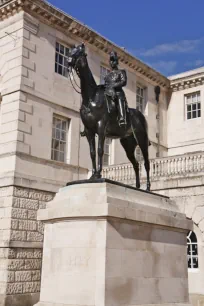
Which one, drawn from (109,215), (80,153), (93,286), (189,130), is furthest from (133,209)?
(189,130)

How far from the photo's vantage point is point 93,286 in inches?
329

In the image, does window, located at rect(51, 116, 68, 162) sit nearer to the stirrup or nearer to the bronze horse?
the bronze horse

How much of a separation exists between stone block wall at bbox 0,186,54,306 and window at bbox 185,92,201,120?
12675mm

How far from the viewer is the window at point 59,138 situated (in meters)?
21.4

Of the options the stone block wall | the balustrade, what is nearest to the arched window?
the balustrade

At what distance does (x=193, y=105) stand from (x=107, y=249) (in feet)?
69.0

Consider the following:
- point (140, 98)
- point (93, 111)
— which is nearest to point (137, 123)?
point (93, 111)

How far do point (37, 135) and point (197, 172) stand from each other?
7.22 metres

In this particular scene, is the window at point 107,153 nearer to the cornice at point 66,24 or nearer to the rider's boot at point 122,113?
the cornice at point 66,24

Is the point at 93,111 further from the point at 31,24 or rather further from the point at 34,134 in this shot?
the point at 31,24

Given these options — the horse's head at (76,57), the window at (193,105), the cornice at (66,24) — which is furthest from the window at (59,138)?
the horse's head at (76,57)

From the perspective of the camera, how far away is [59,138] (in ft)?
71.2

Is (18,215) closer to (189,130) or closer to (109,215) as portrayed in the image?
(109,215)

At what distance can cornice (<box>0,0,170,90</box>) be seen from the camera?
20500 millimetres
